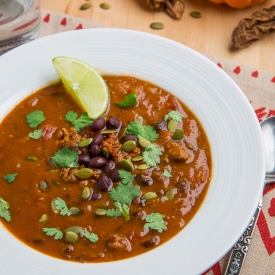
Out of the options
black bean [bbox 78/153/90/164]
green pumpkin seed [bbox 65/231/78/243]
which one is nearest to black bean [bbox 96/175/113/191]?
black bean [bbox 78/153/90/164]

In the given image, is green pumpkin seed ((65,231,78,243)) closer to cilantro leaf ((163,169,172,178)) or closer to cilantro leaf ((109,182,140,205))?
cilantro leaf ((109,182,140,205))

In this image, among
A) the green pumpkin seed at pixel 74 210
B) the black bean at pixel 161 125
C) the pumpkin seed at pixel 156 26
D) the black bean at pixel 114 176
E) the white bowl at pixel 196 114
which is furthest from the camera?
the pumpkin seed at pixel 156 26

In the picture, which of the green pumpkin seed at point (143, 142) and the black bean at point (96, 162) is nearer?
the black bean at point (96, 162)

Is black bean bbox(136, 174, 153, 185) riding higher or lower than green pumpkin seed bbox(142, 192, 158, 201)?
higher

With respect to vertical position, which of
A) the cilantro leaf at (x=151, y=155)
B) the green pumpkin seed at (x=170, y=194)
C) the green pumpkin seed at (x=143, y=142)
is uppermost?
the green pumpkin seed at (x=143, y=142)

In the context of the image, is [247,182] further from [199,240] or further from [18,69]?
[18,69]

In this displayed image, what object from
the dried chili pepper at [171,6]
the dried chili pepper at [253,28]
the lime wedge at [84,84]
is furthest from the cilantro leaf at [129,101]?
the dried chili pepper at [171,6]

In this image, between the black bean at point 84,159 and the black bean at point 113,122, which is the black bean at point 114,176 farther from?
the black bean at point 113,122

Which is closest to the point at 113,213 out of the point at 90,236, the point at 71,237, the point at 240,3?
the point at 90,236

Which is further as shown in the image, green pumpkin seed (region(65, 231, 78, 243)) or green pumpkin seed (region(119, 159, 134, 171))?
green pumpkin seed (region(119, 159, 134, 171))
